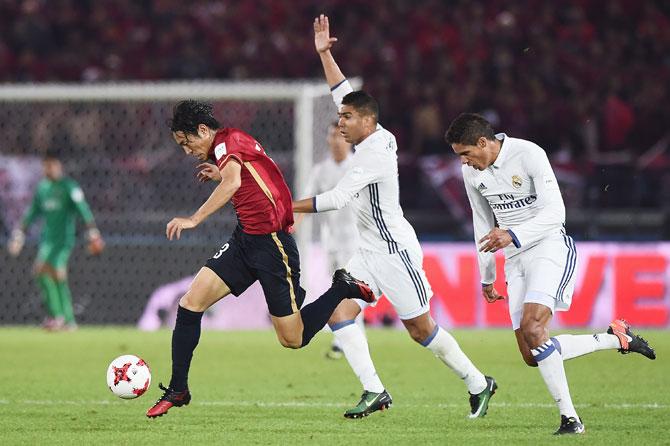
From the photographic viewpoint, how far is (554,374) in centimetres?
692

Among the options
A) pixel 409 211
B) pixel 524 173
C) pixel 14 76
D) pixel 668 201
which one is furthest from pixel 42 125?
pixel 524 173

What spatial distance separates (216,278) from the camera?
7594mm

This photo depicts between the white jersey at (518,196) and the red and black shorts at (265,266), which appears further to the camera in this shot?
the red and black shorts at (265,266)

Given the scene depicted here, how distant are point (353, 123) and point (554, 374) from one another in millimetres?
2125

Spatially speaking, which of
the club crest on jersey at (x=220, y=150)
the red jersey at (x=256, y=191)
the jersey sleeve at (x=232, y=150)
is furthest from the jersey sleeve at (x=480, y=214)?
the club crest on jersey at (x=220, y=150)

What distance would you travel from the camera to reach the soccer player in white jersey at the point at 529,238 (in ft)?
22.9

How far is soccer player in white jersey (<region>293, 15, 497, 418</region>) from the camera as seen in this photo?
311 inches

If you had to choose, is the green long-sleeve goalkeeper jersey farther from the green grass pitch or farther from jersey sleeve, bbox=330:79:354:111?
jersey sleeve, bbox=330:79:354:111

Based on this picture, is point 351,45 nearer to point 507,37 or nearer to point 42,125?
point 507,37

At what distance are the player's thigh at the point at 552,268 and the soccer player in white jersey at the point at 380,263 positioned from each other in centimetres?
88

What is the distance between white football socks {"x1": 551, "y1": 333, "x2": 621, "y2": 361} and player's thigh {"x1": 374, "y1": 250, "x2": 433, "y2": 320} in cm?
99

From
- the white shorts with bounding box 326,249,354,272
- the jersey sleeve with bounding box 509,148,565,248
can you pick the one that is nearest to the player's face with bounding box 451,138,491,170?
the jersey sleeve with bounding box 509,148,565,248

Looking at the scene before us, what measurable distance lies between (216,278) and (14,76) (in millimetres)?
14207

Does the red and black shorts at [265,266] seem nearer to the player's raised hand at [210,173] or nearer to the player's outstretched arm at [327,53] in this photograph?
the player's raised hand at [210,173]
